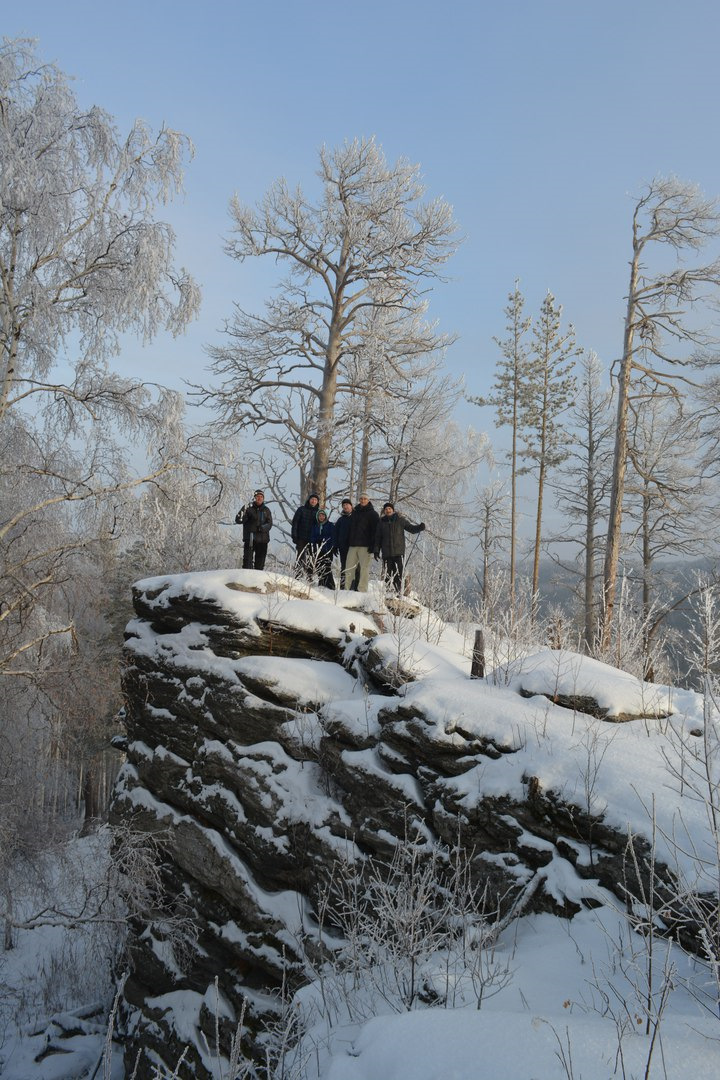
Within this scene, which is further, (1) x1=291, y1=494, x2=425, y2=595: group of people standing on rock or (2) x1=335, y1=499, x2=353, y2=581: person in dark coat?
(2) x1=335, y1=499, x2=353, y2=581: person in dark coat

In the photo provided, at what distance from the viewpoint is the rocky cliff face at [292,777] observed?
5211mm

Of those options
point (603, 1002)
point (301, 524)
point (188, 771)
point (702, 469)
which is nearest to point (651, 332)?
point (702, 469)

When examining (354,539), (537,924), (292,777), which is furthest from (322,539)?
(537,924)

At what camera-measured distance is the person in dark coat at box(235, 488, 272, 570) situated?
1041 cm

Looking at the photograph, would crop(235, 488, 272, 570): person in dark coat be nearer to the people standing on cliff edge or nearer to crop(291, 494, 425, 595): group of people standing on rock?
crop(291, 494, 425, 595): group of people standing on rock

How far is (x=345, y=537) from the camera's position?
1052 cm

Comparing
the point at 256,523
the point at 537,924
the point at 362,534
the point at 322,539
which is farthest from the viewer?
the point at 322,539

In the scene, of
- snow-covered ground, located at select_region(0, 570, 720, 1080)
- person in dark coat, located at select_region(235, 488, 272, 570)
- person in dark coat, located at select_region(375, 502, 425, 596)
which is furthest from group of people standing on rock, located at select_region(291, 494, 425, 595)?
snow-covered ground, located at select_region(0, 570, 720, 1080)

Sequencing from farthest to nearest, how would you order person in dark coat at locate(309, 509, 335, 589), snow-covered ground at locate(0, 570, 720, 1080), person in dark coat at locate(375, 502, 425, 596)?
person in dark coat at locate(309, 509, 335, 589)
person in dark coat at locate(375, 502, 425, 596)
snow-covered ground at locate(0, 570, 720, 1080)

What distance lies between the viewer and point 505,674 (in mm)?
6945

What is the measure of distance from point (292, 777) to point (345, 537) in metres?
4.47

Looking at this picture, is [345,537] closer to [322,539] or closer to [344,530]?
[344,530]

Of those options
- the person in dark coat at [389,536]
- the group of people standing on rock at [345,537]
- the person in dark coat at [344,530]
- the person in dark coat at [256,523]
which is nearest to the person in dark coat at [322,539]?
the group of people standing on rock at [345,537]

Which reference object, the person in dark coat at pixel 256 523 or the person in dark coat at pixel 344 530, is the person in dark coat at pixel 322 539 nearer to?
the person in dark coat at pixel 344 530
